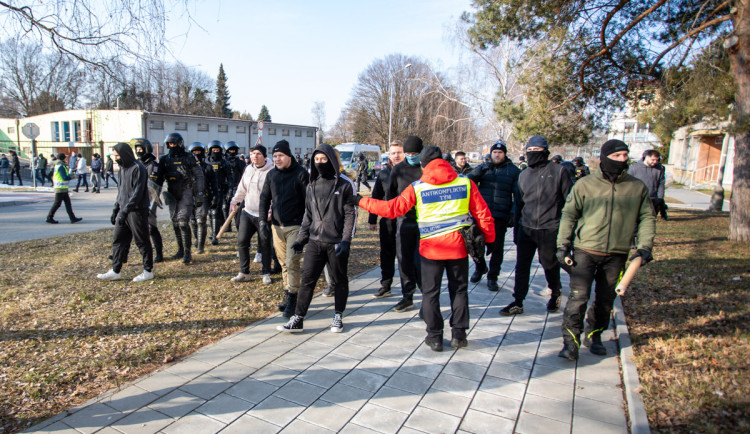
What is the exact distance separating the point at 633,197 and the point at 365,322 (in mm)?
2930

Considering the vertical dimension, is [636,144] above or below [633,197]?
above

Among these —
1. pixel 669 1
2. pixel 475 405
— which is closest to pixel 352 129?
pixel 669 1

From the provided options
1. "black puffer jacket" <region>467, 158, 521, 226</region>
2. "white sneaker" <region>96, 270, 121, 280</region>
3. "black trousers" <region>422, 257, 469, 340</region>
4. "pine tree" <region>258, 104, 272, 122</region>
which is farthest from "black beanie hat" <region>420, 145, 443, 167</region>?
"pine tree" <region>258, 104, 272, 122</region>

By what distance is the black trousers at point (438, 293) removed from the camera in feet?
13.7

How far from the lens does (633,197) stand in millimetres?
3941

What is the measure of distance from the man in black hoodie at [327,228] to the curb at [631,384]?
104 inches

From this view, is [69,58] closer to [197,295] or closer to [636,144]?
[197,295]

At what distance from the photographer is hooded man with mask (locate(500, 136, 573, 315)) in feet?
16.7

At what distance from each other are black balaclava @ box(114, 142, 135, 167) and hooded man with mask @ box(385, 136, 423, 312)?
3605 millimetres

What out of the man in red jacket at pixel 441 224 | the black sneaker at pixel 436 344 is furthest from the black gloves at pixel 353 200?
the black sneaker at pixel 436 344

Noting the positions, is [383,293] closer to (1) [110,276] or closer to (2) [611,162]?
(2) [611,162]

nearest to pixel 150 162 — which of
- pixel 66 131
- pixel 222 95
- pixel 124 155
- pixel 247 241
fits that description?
pixel 124 155

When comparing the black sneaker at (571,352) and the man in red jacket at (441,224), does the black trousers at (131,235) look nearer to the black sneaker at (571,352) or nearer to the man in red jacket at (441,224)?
the man in red jacket at (441,224)

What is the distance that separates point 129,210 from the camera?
19.6ft
